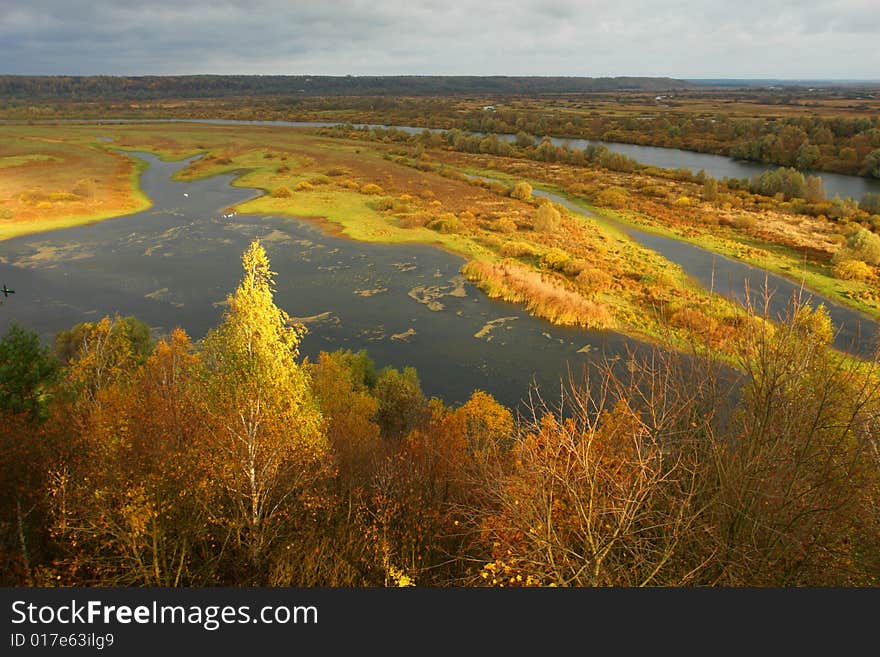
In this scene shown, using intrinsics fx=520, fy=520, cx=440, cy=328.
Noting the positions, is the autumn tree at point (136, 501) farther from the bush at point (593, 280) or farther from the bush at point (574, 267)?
the bush at point (574, 267)

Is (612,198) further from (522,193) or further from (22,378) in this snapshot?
(22,378)

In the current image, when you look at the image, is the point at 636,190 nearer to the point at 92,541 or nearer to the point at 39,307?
the point at 39,307

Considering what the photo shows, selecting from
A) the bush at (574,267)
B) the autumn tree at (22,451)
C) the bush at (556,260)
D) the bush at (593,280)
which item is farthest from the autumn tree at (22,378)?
the bush at (556,260)

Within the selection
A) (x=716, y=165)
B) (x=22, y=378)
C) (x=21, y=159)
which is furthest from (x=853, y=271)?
(x=21, y=159)

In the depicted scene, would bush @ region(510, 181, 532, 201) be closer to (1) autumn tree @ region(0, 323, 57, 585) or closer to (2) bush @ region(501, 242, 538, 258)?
(2) bush @ region(501, 242, 538, 258)

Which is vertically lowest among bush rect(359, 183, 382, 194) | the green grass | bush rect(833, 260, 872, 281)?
bush rect(833, 260, 872, 281)

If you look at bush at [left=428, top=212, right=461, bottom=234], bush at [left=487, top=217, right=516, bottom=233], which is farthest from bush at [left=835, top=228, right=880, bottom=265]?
bush at [left=428, top=212, right=461, bottom=234]
